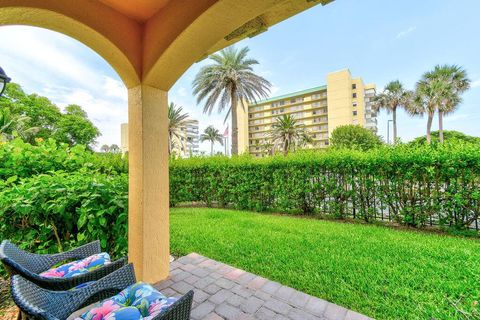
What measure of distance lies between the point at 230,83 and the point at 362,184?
12696 mm

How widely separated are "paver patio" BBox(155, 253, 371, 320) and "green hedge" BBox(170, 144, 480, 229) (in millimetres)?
4061

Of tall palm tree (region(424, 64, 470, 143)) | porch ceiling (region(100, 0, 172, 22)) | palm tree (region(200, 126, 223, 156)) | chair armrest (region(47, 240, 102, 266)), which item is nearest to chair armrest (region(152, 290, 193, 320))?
chair armrest (region(47, 240, 102, 266))

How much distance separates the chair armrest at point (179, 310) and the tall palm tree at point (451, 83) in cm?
3180

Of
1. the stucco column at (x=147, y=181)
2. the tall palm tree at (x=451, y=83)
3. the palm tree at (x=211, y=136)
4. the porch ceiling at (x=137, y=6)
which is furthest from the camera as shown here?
the palm tree at (x=211, y=136)

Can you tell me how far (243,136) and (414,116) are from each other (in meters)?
34.7

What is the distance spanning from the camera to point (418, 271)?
9.12 feet

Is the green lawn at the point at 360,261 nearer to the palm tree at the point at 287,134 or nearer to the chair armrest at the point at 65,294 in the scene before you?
the chair armrest at the point at 65,294

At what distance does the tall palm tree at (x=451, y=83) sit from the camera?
22969mm

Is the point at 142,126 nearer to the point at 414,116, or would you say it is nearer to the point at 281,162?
the point at 281,162

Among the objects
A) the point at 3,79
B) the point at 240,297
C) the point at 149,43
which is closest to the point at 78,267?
the point at 240,297

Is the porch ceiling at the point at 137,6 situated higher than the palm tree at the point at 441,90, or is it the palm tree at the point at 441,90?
the palm tree at the point at 441,90

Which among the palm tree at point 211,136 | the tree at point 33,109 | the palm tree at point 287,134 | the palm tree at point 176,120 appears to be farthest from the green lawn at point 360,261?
the palm tree at point 211,136

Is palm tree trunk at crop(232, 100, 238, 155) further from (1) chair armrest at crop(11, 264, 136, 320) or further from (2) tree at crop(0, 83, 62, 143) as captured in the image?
(2) tree at crop(0, 83, 62, 143)

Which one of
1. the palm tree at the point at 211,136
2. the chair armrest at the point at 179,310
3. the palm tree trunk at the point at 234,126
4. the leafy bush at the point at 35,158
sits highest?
the palm tree at the point at 211,136
